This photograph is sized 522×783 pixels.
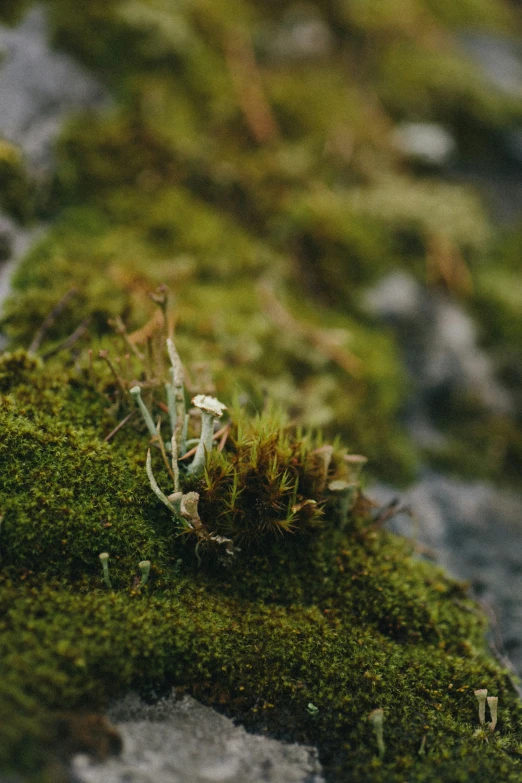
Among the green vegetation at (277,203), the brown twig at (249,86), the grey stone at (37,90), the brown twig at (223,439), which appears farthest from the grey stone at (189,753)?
the brown twig at (249,86)

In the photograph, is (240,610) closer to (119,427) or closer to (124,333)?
(119,427)

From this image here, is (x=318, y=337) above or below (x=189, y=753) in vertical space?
above

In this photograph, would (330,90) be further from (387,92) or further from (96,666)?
(96,666)

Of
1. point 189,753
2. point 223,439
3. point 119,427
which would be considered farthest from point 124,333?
point 189,753

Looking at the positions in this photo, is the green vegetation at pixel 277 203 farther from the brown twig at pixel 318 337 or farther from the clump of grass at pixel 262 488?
the clump of grass at pixel 262 488

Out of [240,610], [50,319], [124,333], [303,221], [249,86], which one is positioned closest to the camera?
[240,610]

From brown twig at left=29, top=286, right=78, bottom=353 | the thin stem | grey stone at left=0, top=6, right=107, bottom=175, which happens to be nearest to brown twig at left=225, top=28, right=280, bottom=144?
grey stone at left=0, top=6, right=107, bottom=175
